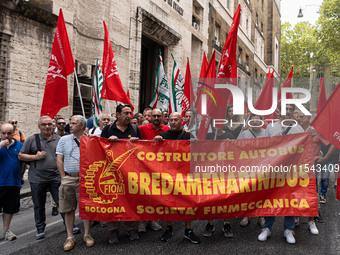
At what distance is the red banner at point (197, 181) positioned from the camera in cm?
443

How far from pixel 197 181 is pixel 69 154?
1842 mm

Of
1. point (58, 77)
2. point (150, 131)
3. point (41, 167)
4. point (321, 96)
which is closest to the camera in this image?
point (321, 96)

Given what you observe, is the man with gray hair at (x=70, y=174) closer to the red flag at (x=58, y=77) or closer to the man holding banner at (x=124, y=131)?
the man holding banner at (x=124, y=131)

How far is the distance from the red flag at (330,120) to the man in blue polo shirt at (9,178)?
14.7ft

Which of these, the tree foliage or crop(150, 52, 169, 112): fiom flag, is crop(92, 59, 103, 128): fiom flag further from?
the tree foliage

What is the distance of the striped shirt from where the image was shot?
14.9 feet

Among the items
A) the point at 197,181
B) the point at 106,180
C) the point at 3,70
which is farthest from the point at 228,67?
the point at 3,70

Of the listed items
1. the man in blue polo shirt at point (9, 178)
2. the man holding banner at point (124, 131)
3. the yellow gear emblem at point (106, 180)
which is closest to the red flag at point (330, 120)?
the man holding banner at point (124, 131)

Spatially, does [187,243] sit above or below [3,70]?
below

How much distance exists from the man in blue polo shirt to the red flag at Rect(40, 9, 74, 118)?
74 centimetres

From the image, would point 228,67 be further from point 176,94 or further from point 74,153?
point 176,94

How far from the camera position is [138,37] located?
1354 cm

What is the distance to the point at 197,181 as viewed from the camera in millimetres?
4566

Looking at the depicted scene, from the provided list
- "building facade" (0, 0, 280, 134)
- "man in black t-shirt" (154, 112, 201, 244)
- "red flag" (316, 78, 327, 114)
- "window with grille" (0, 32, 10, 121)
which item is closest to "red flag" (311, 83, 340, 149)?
"red flag" (316, 78, 327, 114)
